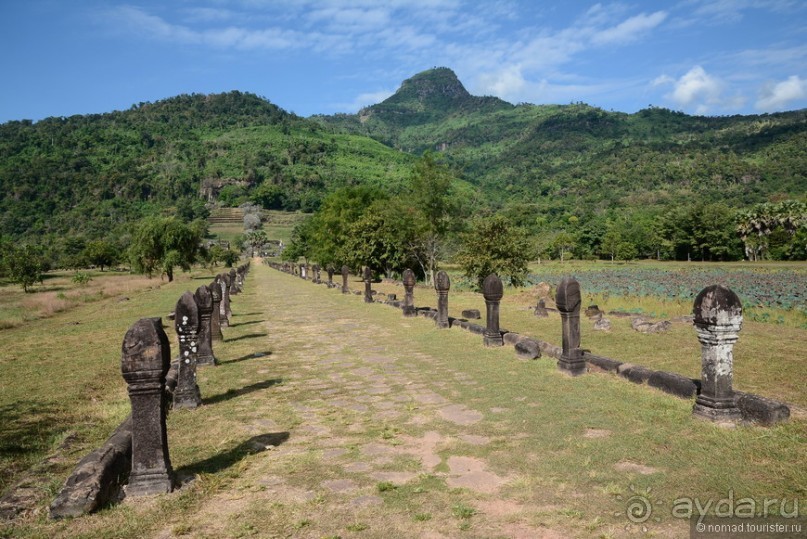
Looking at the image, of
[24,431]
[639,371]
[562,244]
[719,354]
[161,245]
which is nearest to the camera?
[719,354]

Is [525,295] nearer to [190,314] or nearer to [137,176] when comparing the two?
[190,314]

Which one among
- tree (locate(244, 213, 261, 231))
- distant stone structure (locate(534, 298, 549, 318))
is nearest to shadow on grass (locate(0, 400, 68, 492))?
distant stone structure (locate(534, 298, 549, 318))

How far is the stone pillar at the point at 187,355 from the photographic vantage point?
7723 mm

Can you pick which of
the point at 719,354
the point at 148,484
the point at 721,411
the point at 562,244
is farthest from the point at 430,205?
the point at 562,244

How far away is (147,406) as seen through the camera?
16.3ft

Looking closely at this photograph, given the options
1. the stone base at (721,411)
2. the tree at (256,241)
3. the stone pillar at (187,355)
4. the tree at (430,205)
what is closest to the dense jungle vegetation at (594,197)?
the tree at (430,205)

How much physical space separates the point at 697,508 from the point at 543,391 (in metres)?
3.95

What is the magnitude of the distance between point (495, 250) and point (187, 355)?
25.0 metres

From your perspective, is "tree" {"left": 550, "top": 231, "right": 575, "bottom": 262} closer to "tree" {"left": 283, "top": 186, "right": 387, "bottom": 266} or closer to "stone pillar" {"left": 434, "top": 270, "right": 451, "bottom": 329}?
"tree" {"left": 283, "top": 186, "right": 387, "bottom": 266}

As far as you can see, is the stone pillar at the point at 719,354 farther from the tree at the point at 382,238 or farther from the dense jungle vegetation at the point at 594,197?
the dense jungle vegetation at the point at 594,197

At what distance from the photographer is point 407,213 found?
38.4m

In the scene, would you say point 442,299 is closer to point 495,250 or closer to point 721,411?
point 721,411

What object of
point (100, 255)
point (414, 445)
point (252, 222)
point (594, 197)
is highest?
point (594, 197)

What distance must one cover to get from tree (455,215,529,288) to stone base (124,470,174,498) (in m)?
27.0
